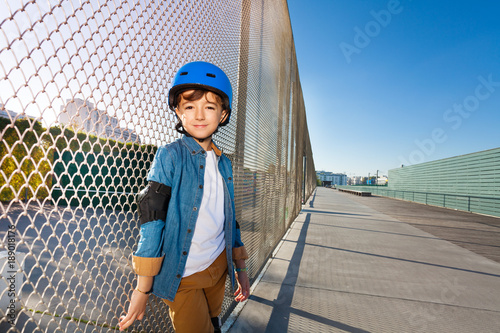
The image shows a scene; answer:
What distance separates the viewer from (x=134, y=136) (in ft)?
4.68

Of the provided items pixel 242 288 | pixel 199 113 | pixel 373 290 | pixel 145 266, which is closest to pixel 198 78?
pixel 199 113

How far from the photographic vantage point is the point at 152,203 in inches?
46.3

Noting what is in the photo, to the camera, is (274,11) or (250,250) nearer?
(250,250)

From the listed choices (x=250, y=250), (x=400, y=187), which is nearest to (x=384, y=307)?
(x=250, y=250)

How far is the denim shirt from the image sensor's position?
45.8 inches

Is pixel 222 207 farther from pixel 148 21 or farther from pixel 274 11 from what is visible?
pixel 274 11

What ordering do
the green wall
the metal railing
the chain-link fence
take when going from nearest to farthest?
the chain-link fence → the metal railing → the green wall

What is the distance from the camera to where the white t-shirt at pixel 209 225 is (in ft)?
4.42

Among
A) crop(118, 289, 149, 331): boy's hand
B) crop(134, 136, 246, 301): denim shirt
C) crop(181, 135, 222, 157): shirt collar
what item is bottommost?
crop(118, 289, 149, 331): boy's hand

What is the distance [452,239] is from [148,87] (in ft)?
26.3

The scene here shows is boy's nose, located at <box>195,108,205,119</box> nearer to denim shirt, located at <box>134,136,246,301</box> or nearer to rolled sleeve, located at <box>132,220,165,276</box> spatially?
denim shirt, located at <box>134,136,246,301</box>

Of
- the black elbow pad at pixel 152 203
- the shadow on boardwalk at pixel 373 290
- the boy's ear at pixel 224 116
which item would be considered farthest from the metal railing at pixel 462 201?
the black elbow pad at pixel 152 203

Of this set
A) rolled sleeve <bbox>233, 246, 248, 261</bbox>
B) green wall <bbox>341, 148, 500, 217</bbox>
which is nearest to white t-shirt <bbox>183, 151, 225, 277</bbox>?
rolled sleeve <bbox>233, 246, 248, 261</bbox>

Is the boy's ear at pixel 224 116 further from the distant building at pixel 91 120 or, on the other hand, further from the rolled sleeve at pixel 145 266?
the rolled sleeve at pixel 145 266
